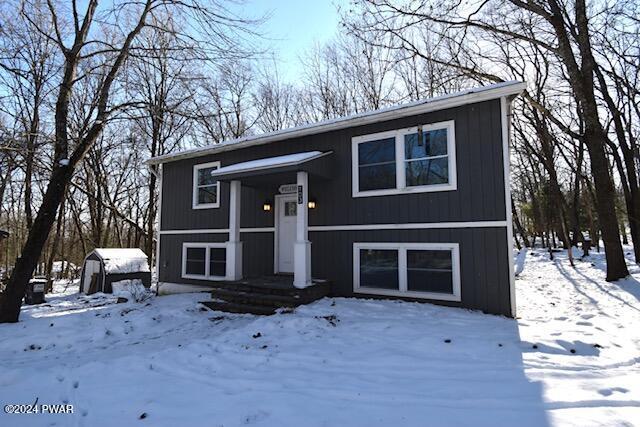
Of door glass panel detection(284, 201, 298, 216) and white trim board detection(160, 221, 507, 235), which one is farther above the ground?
door glass panel detection(284, 201, 298, 216)

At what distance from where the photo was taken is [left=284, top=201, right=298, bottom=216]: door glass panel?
844 cm

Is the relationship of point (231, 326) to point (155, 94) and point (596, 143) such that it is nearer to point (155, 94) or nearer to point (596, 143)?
point (596, 143)

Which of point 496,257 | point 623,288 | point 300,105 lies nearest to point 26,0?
point 496,257

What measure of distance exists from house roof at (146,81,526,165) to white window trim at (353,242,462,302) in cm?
264

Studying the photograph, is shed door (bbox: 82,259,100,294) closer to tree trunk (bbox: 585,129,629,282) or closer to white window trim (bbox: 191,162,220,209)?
white window trim (bbox: 191,162,220,209)

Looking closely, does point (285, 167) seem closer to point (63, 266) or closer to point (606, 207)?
point (606, 207)

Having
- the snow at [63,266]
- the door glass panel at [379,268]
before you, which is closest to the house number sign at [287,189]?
the door glass panel at [379,268]

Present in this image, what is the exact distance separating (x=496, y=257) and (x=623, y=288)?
452 centimetres

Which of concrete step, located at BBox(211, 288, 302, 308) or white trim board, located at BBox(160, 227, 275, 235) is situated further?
white trim board, located at BBox(160, 227, 275, 235)

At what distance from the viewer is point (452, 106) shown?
6324mm

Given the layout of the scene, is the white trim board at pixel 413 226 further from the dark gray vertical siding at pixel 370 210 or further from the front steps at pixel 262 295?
the front steps at pixel 262 295

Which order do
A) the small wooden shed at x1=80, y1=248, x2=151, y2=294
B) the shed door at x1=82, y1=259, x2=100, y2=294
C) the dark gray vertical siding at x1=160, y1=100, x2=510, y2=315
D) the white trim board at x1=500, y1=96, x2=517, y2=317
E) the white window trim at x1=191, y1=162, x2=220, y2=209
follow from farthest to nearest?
the shed door at x1=82, y1=259, x2=100, y2=294 → the small wooden shed at x1=80, y1=248, x2=151, y2=294 → the white window trim at x1=191, y1=162, x2=220, y2=209 → the dark gray vertical siding at x1=160, y1=100, x2=510, y2=315 → the white trim board at x1=500, y1=96, x2=517, y2=317

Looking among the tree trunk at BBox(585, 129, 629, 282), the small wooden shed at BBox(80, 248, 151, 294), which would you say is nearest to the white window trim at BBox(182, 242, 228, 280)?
the small wooden shed at BBox(80, 248, 151, 294)

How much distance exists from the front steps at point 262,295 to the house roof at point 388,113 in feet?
11.4
